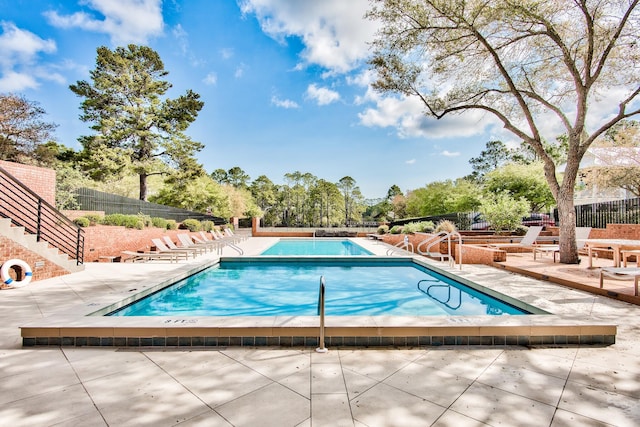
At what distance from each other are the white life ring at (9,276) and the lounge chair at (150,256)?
10.1 ft

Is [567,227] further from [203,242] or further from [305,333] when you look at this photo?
[203,242]

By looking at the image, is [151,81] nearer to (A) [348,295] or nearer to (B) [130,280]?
(B) [130,280]

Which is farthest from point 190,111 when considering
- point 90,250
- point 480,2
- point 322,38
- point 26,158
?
point 480,2

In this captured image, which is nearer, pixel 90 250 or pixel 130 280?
pixel 130 280

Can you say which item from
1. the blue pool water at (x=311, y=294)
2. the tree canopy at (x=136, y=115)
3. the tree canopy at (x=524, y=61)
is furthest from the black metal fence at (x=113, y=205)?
the tree canopy at (x=524, y=61)

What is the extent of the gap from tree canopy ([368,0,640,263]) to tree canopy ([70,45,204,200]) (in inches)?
557

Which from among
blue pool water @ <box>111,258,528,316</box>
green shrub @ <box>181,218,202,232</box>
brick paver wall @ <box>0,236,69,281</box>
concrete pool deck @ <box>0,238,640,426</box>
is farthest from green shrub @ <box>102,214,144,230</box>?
concrete pool deck @ <box>0,238,640,426</box>

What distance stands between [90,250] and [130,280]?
385 cm

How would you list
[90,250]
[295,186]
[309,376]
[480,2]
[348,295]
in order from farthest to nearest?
[295,186] < [90,250] < [480,2] < [348,295] < [309,376]

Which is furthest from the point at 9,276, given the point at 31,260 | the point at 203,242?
the point at 203,242

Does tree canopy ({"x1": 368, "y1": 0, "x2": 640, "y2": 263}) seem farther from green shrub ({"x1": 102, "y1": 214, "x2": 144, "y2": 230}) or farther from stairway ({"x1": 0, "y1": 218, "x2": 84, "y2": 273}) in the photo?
stairway ({"x1": 0, "y1": 218, "x2": 84, "y2": 273})

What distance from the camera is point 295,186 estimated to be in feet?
129

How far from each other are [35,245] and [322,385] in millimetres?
7237

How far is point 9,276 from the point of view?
227 inches
